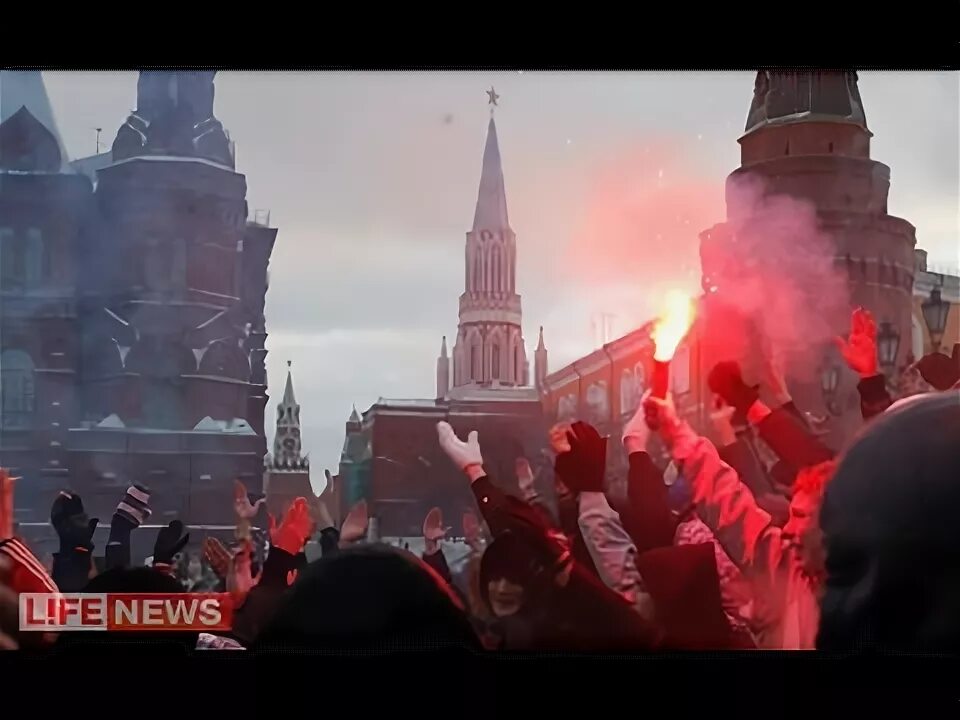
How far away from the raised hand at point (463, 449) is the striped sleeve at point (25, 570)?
164 cm

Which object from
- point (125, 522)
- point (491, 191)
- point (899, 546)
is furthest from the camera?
point (491, 191)

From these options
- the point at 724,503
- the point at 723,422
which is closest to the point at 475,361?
the point at 723,422

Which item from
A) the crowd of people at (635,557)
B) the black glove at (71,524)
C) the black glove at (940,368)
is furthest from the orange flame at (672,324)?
the black glove at (71,524)

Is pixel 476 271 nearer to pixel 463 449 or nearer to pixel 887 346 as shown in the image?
pixel 463 449

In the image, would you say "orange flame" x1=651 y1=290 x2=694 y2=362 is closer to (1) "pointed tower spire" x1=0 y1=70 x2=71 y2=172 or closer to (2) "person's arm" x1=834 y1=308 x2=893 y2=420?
(2) "person's arm" x1=834 y1=308 x2=893 y2=420

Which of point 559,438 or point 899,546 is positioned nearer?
point 899,546

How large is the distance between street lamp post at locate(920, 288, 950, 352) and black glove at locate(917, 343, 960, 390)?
0.15 feet

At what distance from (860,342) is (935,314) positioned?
0.33 metres

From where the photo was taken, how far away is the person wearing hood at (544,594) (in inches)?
171

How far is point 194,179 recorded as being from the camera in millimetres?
Result: 4410

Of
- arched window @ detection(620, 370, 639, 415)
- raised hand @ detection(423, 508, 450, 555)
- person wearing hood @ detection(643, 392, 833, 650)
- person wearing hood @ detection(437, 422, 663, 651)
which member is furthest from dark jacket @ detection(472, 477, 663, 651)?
arched window @ detection(620, 370, 639, 415)

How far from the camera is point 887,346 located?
14.8 ft

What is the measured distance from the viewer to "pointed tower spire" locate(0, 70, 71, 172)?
4.34m
